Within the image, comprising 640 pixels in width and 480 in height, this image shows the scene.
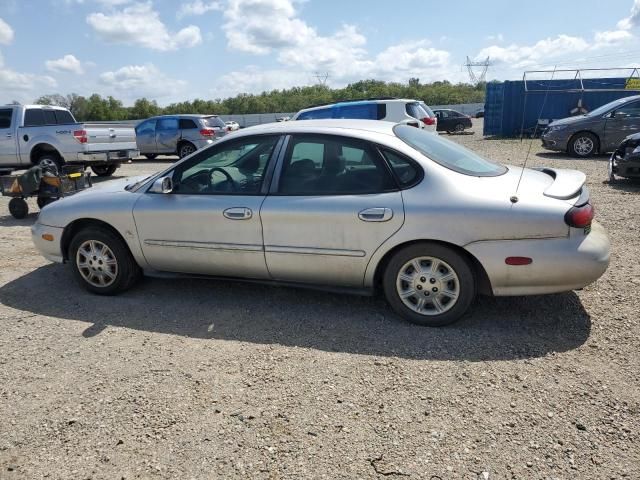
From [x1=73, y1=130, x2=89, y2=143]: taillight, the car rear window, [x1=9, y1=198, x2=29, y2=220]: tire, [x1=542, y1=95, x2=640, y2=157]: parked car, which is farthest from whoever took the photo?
the car rear window

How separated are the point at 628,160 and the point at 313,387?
8135 mm

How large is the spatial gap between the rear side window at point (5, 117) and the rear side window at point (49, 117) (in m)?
0.80

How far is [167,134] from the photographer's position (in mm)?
16375

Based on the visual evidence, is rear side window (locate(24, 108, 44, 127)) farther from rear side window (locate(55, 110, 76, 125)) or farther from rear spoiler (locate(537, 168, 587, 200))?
rear spoiler (locate(537, 168, 587, 200))

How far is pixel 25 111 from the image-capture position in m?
11.4

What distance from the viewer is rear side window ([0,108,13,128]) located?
36.5 ft

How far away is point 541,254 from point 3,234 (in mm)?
7196

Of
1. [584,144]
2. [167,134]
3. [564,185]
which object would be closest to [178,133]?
[167,134]

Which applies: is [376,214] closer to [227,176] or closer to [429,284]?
[429,284]

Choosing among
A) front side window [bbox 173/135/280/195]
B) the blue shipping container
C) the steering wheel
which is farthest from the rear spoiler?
the blue shipping container

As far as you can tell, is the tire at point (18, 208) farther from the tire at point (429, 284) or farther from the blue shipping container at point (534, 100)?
the blue shipping container at point (534, 100)

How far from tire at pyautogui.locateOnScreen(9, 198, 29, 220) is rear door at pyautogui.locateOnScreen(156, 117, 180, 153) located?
8.84 meters

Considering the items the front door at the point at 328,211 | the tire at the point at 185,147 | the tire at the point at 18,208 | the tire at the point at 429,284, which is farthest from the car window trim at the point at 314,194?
the tire at the point at 185,147

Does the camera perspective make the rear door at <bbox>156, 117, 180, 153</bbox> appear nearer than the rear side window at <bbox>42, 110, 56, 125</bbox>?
No
